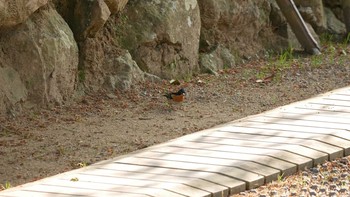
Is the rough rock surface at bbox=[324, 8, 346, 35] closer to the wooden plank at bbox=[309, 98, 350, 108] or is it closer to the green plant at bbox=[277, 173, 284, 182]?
the wooden plank at bbox=[309, 98, 350, 108]

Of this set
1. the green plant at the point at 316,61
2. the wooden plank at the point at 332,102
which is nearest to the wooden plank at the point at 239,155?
the wooden plank at the point at 332,102

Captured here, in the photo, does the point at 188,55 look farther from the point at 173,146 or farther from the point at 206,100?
the point at 173,146

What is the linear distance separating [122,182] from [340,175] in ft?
4.62

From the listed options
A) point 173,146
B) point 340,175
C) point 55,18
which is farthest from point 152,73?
point 340,175

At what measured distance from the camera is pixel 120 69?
27.7 ft

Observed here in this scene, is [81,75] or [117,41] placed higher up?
[117,41]

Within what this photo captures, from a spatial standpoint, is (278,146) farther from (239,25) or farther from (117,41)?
(239,25)

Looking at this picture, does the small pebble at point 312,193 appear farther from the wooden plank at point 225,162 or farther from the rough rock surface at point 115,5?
the rough rock surface at point 115,5

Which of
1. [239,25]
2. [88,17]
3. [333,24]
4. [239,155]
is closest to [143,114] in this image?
[88,17]

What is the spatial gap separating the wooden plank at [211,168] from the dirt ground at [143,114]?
43 cm

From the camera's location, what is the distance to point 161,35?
8930 mm

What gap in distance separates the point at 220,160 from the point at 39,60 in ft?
7.44

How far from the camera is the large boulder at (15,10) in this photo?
7.16 meters

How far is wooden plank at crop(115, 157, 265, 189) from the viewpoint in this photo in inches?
218
